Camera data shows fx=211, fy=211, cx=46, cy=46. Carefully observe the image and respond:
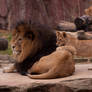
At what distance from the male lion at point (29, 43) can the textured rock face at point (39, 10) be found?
412cm

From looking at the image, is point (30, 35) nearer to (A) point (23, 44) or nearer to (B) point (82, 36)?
(A) point (23, 44)

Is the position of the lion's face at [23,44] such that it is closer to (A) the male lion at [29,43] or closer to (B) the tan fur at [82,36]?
(A) the male lion at [29,43]

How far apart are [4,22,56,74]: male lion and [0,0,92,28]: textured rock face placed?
412 centimetres

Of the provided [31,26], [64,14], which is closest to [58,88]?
[31,26]

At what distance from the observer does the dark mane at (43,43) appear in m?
3.38

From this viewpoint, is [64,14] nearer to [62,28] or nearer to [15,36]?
[62,28]

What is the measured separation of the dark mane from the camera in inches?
133

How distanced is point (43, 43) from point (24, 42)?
31 cm

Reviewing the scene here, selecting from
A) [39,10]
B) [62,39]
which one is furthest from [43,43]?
[39,10]

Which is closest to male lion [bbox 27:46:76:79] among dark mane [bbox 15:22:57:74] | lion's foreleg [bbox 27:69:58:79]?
lion's foreleg [bbox 27:69:58:79]

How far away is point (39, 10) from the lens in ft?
37.4

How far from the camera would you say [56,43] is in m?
3.56

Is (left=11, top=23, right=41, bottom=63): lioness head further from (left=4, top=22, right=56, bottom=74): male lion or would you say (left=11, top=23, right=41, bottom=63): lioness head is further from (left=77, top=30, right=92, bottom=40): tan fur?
(left=77, top=30, right=92, bottom=40): tan fur

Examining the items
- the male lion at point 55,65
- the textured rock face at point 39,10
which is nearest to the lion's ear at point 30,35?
the male lion at point 55,65
